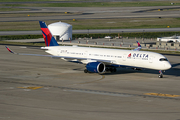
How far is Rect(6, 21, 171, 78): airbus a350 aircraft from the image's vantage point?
169 feet

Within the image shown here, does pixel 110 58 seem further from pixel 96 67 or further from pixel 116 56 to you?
pixel 96 67

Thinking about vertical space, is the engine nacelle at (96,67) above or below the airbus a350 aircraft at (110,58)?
below

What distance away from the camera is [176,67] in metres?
65.1

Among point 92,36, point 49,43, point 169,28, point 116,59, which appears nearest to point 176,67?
point 116,59

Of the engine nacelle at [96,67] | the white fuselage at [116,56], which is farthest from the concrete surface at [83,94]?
the white fuselage at [116,56]

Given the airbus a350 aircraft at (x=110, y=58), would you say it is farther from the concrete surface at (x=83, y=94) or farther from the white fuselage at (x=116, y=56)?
the concrete surface at (x=83, y=94)

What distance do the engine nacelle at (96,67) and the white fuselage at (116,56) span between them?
1.36m

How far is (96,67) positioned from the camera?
53156 millimetres

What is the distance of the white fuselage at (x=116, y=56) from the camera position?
169 ft

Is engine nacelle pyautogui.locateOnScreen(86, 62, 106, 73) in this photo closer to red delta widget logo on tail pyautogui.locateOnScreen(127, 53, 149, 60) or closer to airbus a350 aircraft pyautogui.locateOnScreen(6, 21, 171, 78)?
airbus a350 aircraft pyautogui.locateOnScreen(6, 21, 171, 78)

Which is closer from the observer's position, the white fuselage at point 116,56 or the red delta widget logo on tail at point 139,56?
the white fuselage at point 116,56

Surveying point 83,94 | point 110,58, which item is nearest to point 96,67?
point 110,58

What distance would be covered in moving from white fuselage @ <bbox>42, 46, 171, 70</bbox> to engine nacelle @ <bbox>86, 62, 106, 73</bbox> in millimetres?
1361

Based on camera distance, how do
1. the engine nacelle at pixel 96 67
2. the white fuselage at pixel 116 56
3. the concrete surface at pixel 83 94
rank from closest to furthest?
the concrete surface at pixel 83 94 < the white fuselage at pixel 116 56 < the engine nacelle at pixel 96 67
